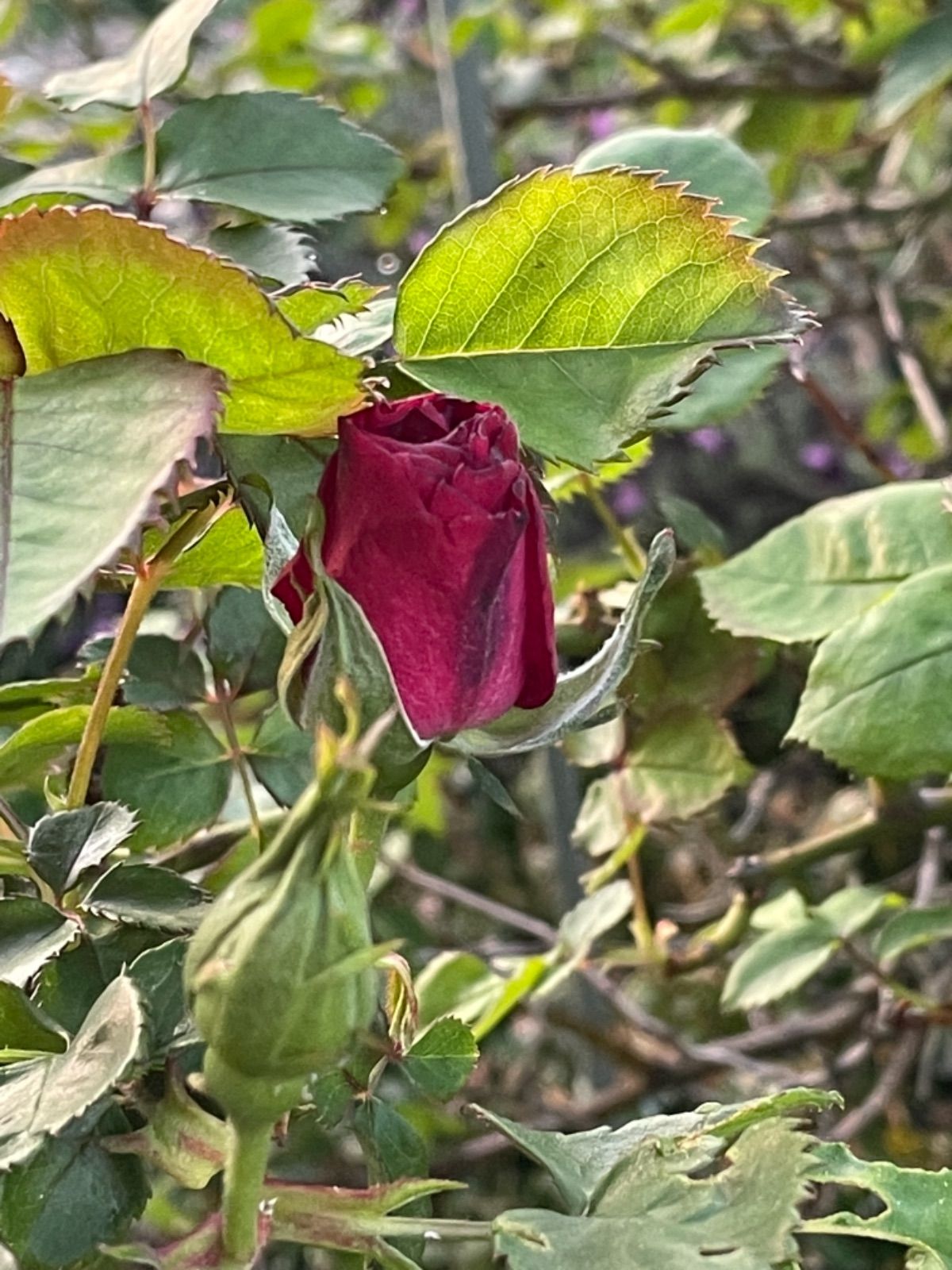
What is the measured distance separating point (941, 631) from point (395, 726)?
0.89ft

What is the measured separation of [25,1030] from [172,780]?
0.14 m

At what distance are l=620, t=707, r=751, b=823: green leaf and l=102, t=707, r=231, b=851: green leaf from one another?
230mm

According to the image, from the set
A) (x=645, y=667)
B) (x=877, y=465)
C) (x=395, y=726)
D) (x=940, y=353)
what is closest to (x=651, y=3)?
(x=940, y=353)

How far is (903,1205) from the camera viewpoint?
37 centimetres

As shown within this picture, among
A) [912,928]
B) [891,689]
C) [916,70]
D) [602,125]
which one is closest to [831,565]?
[891,689]

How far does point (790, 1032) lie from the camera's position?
952 mm

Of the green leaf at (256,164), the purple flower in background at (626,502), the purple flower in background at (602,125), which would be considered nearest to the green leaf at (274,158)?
the green leaf at (256,164)

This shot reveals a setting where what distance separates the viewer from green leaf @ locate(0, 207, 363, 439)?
28 cm

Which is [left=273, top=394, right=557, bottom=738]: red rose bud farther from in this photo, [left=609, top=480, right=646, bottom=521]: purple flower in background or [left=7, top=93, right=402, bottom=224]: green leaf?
[left=609, top=480, right=646, bottom=521]: purple flower in background

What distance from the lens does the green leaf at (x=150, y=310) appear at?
284mm

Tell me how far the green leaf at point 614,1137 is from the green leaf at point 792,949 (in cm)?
33

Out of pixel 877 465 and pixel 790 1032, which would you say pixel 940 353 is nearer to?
pixel 877 465

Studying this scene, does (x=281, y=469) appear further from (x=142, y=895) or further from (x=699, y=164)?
(x=699, y=164)

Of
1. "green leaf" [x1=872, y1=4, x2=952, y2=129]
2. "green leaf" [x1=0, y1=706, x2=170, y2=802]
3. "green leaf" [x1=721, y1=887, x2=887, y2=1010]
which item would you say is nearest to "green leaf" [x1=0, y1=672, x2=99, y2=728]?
"green leaf" [x1=0, y1=706, x2=170, y2=802]
